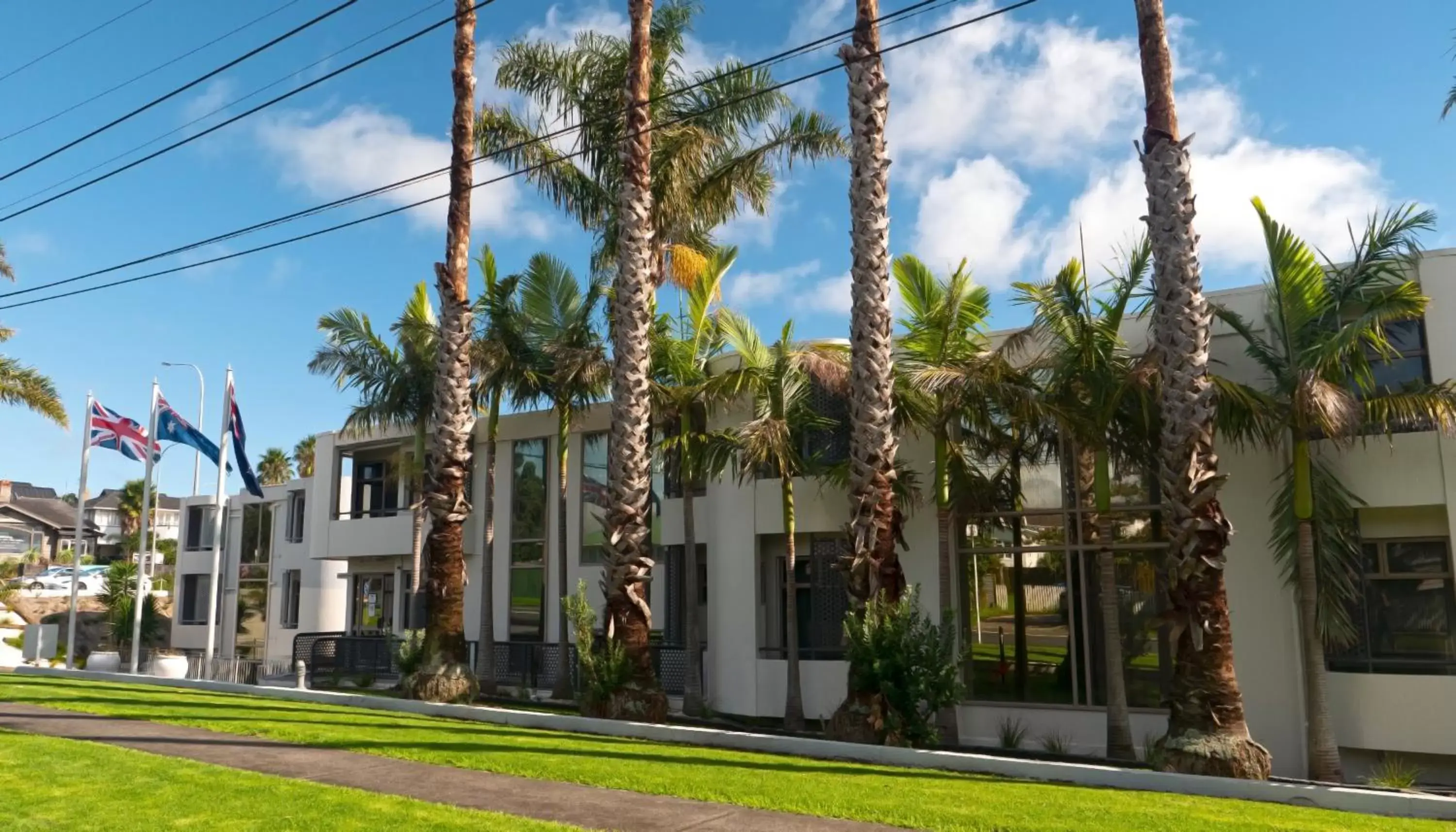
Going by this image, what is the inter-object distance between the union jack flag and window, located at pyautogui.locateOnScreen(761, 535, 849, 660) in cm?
1571

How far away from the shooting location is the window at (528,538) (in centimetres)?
2598

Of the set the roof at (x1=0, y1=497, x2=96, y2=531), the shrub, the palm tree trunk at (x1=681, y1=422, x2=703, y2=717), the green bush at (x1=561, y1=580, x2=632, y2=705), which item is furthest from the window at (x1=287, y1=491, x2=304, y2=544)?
the roof at (x1=0, y1=497, x2=96, y2=531)

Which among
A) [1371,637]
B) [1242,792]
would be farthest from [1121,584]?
[1242,792]

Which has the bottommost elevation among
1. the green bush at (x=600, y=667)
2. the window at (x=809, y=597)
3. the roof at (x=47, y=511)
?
the green bush at (x=600, y=667)

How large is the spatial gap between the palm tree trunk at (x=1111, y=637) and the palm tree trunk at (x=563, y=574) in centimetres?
989

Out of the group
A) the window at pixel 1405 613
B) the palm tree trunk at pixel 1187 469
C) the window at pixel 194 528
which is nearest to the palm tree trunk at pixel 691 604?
the palm tree trunk at pixel 1187 469

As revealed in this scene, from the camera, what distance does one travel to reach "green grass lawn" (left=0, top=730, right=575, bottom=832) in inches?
315

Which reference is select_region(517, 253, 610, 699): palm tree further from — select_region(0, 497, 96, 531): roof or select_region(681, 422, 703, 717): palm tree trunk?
select_region(0, 497, 96, 531): roof

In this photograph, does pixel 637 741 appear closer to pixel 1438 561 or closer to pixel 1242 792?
pixel 1242 792

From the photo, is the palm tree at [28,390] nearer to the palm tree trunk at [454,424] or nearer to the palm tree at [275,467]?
the palm tree trunk at [454,424]

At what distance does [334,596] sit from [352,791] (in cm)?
2739

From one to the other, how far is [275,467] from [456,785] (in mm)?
57256

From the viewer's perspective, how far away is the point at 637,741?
13438 millimetres

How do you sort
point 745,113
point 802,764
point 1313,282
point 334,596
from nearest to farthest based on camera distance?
point 802,764
point 1313,282
point 745,113
point 334,596
